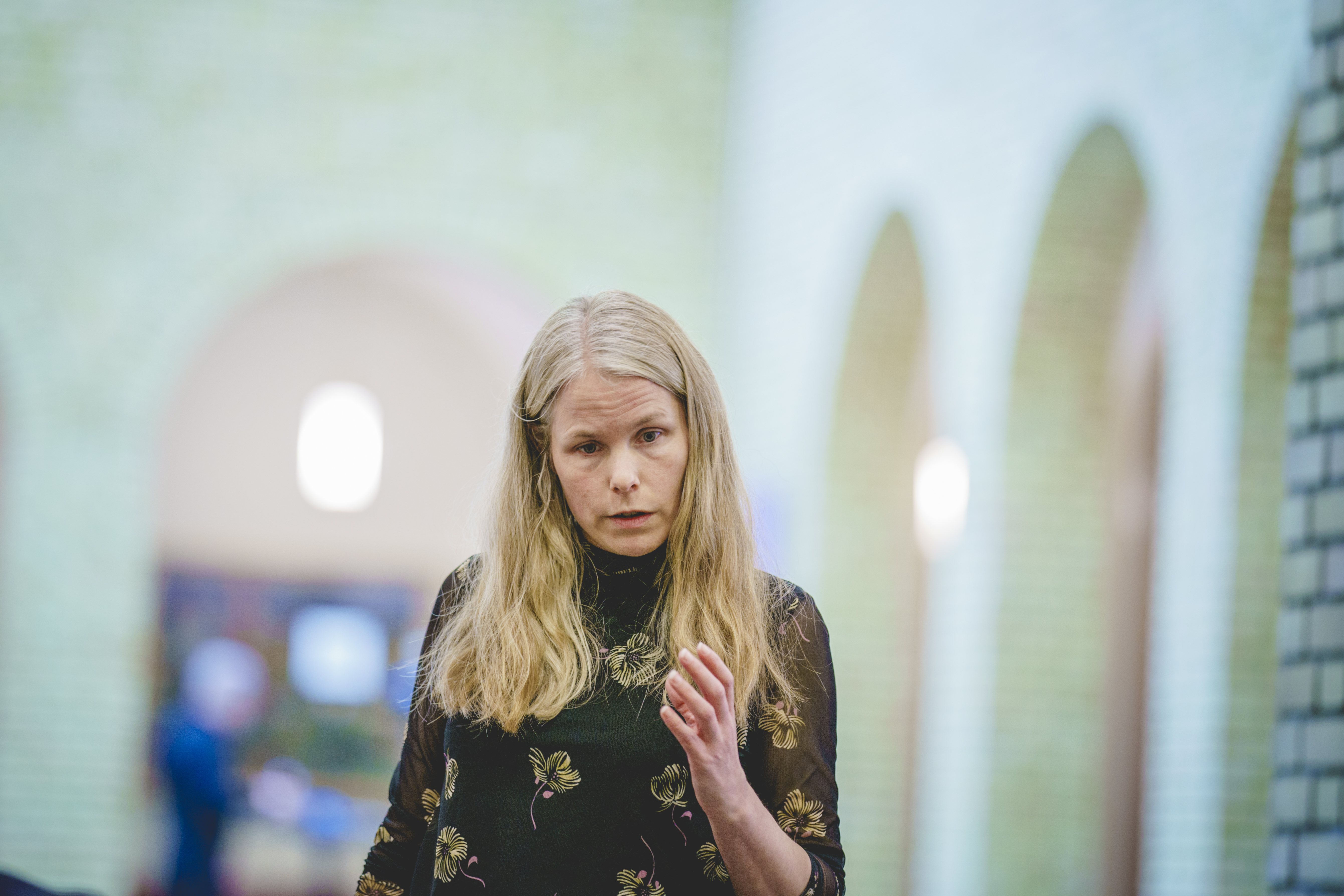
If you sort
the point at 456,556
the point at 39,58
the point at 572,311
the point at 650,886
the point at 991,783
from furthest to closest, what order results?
the point at 456,556 < the point at 39,58 < the point at 991,783 < the point at 572,311 < the point at 650,886

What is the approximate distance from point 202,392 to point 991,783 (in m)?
9.12

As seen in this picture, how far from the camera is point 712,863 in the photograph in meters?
1.95

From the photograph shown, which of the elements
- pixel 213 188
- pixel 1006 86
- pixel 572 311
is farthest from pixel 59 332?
pixel 572 311

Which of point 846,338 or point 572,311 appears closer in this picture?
point 572,311

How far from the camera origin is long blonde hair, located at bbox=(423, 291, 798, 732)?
1.98 meters

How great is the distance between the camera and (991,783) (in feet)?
22.6

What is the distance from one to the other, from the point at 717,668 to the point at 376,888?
0.64m

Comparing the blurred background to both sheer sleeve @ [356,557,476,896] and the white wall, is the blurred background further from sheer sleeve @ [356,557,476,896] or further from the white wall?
sheer sleeve @ [356,557,476,896]

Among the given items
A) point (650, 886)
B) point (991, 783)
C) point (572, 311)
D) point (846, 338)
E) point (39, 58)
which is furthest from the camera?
point (39, 58)

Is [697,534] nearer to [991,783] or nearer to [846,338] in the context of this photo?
[991,783]

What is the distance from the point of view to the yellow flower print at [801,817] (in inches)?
76.0

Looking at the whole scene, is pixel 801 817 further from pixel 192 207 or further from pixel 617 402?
pixel 192 207

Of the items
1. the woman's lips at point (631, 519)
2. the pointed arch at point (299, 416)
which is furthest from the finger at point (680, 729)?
the pointed arch at point (299, 416)

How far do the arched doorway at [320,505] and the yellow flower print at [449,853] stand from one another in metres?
11.5
